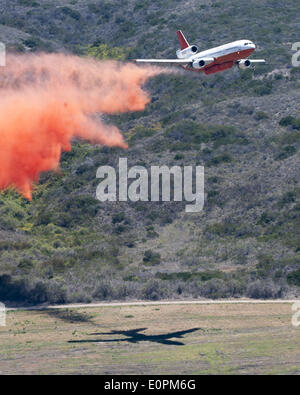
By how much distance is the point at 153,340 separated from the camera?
4853cm

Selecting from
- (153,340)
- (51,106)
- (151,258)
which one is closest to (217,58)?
(51,106)

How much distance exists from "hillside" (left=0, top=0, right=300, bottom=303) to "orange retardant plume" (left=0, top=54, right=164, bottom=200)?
387cm

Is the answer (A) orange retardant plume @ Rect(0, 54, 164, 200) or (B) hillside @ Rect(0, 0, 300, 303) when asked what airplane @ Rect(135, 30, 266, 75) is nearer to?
(A) orange retardant plume @ Rect(0, 54, 164, 200)

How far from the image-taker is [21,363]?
143 feet

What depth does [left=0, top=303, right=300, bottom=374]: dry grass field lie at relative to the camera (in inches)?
1654

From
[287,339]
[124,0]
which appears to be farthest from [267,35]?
[287,339]

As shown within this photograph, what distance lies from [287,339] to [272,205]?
34863 millimetres

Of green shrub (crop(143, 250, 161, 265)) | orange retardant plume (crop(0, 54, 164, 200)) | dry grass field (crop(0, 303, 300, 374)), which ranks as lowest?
dry grass field (crop(0, 303, 300, 374))

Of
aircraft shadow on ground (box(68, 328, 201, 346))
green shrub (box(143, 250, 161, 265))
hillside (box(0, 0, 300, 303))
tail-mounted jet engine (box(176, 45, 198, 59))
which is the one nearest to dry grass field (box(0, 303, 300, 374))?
aircraft shadow on ground (box(68, 328, 201, 346))

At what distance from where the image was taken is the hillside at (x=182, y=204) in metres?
66.5

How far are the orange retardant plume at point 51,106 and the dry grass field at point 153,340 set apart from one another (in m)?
17.3

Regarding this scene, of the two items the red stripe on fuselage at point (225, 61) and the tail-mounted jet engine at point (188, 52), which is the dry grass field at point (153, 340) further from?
the tail-mounted jet engine at point (188, 52)

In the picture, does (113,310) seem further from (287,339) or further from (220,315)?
(287,339)

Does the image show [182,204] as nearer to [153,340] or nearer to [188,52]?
[188,52]
